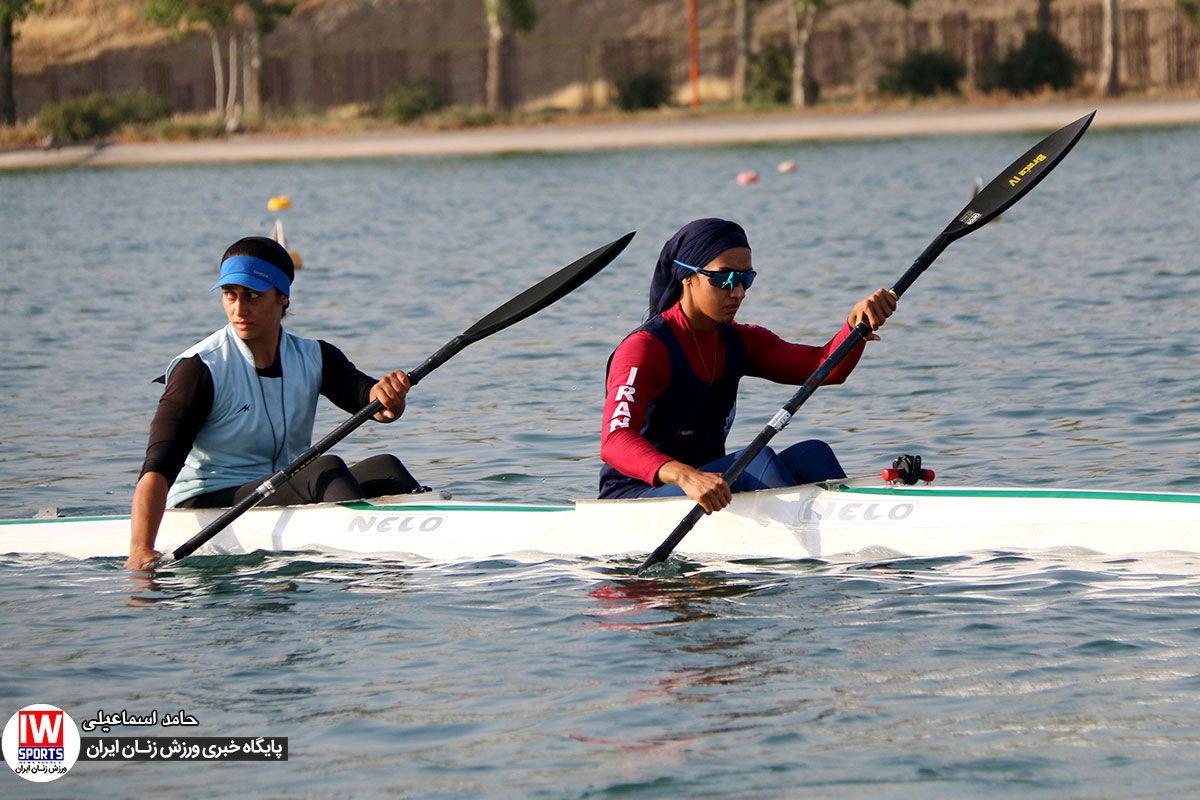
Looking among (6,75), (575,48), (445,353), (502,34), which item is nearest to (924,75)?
(502,34)

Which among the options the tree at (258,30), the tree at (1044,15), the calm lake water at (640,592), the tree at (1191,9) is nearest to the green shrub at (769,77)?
the tree at (1044,15)

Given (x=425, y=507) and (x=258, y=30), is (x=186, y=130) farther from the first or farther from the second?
(x=425, y=507)

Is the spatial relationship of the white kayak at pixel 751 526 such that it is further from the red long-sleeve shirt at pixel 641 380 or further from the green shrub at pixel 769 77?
the green shrub at pixel 769 77

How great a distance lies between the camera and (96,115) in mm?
47156

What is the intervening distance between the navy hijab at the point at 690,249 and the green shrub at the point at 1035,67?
41.9m

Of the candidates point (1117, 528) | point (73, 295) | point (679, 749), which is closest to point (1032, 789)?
point (679, 749)

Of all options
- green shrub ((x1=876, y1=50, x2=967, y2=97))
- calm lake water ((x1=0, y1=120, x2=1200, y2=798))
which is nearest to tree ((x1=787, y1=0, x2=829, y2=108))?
green shrub ((x1=876, y1=50, x2=967, y2=97))

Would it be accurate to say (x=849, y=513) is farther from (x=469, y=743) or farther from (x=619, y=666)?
(x=469, y=743)

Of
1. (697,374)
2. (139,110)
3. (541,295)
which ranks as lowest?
(697,374)

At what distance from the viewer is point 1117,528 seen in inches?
238

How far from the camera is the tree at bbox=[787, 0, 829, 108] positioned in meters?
44.8

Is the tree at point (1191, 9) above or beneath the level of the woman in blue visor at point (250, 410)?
above

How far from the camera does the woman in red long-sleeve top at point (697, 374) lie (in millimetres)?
5980

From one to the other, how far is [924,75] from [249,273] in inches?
1680
